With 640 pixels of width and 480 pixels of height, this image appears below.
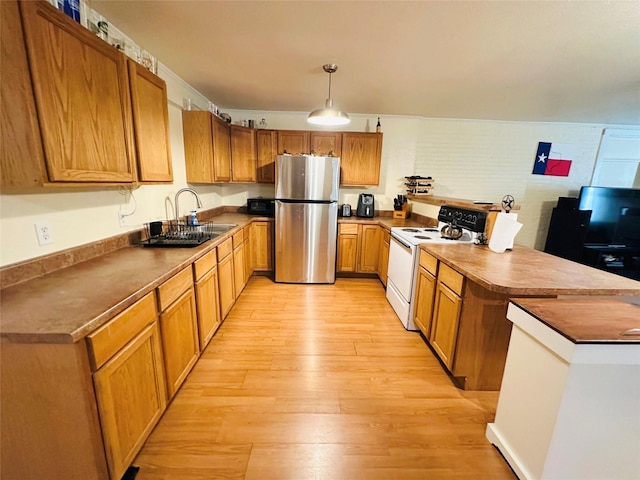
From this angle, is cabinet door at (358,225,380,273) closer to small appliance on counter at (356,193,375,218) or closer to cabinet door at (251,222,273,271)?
small appliance on counter at (356,193,375,218)

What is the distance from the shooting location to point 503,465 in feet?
4.38

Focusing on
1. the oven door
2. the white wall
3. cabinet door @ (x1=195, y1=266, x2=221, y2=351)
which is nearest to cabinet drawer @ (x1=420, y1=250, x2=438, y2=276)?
the oven door

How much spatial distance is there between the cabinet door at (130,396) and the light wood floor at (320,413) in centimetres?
20

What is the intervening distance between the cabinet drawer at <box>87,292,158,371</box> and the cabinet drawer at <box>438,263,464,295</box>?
1.88 m

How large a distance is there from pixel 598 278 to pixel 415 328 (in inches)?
55.2

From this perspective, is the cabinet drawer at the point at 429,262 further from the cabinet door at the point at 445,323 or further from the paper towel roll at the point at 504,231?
the paper towel roll at the point at 504,231

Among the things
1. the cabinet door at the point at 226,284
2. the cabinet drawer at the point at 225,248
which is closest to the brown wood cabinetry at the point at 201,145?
the cabinet drawer at the point at 225,248

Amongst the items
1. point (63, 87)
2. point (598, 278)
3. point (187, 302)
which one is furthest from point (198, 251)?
point (598, 278)

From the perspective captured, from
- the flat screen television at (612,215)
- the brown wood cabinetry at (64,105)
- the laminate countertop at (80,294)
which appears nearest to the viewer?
the laminate countertop at (80,294)

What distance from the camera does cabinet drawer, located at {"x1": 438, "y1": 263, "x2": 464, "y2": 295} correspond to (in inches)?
68.9

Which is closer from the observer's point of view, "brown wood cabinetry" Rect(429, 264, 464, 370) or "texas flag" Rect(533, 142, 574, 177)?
"brown wood cabinetry" Rect(429, 264, 464, 370)

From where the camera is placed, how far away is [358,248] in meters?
3.78

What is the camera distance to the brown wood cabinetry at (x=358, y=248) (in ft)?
12.2

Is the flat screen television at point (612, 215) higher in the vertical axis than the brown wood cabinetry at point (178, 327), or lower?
higher
